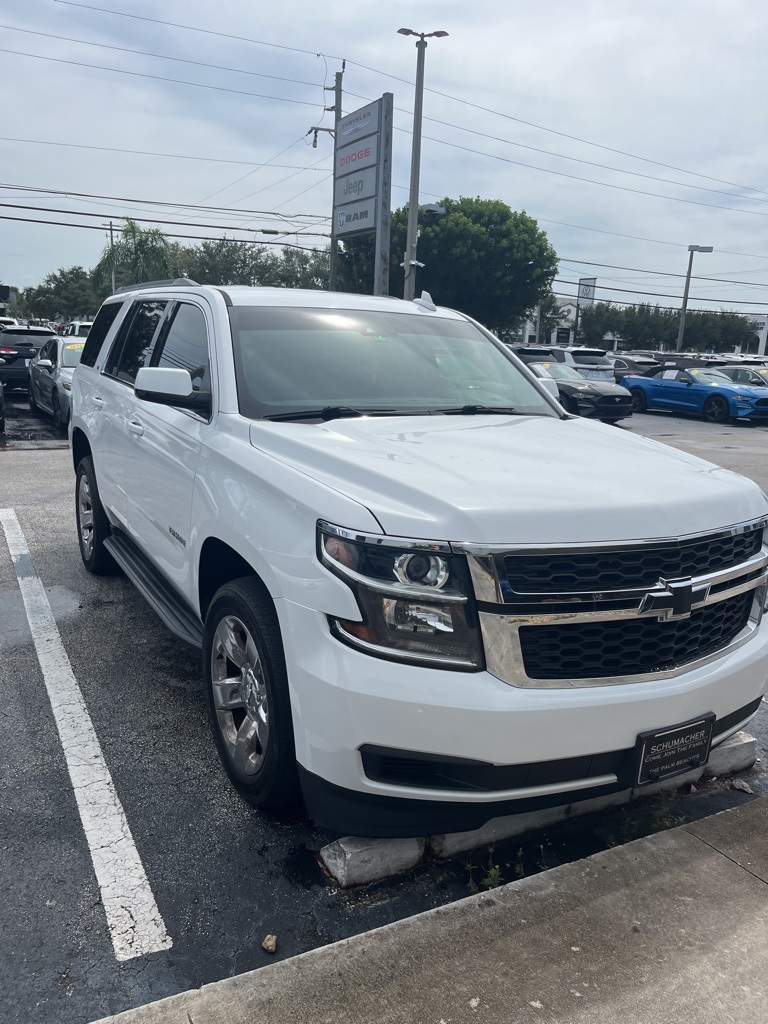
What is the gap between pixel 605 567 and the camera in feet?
7.85

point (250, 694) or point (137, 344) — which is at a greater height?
point (137, 344)

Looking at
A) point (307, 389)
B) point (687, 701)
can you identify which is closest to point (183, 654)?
point (307, 389)

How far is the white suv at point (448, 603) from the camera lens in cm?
230

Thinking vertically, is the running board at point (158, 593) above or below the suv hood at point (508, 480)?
below

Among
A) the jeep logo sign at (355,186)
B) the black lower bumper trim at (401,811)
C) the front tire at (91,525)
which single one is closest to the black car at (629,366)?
the jeep logo sign at (355,186)

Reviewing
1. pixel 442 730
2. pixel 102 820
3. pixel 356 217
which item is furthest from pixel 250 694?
pixel 356 217

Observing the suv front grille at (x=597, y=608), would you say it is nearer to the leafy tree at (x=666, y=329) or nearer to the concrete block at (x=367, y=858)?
the concrete block at (x=367, y=858)

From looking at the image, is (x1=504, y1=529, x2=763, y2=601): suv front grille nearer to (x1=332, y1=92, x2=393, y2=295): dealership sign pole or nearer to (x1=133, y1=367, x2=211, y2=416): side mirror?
(x1=133, y1=367, x2=211, y2=416): side mirror

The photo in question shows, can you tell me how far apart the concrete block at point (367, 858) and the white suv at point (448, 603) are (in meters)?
0.25

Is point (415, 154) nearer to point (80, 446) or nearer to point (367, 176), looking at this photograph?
point (367, 176)

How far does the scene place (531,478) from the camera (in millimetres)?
2617

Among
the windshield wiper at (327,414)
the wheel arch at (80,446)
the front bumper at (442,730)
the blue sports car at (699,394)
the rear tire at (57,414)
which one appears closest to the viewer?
the front bumper at (442,730)

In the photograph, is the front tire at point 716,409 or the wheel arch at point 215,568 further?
the front tire at point 716,409

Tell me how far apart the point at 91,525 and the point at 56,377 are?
9414mm
